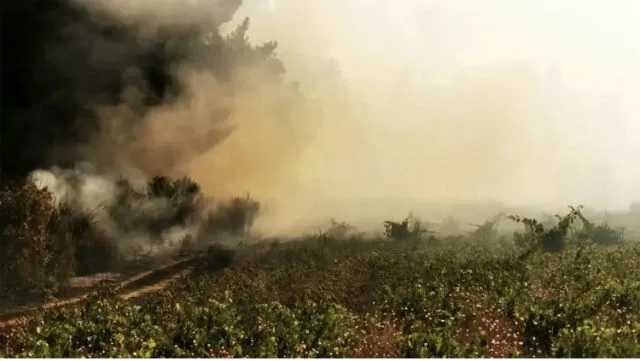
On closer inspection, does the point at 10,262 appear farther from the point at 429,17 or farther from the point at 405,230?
the point at 429,17

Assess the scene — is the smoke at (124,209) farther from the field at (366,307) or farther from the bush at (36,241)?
the field at (366,307)

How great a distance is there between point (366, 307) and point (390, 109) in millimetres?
1054

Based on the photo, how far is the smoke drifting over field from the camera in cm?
386

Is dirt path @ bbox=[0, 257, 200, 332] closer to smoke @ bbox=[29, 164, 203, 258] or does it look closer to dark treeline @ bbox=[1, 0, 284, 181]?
smoke @ bbox=[29, 164, 203, 258]

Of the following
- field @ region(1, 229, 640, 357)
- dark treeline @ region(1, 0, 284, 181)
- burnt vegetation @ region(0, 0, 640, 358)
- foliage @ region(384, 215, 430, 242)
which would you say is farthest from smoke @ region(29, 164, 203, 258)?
foliage @ region(384, 215, 430, 242)

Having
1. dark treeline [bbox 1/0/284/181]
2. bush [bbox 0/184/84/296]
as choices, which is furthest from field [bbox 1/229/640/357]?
dark treeline [bbox 1/0/284/181]

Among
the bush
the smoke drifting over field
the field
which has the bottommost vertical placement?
the field

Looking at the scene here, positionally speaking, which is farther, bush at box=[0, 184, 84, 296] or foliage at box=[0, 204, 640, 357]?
bush at box=[0, 184, 84, 296]

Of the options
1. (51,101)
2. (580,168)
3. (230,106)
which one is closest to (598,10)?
(580,168)

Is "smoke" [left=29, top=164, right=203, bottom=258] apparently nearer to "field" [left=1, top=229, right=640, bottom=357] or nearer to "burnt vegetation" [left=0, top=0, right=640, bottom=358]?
"burnt vegetation" [left=0, top=0, right=640, bottom=358]

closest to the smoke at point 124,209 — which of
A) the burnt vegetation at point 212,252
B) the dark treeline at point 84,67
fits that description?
the burnt vegetation at point 212,252

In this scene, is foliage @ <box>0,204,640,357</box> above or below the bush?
below

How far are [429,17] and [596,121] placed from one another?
1.04 meters

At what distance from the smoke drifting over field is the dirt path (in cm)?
45
